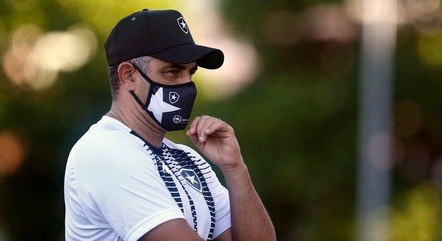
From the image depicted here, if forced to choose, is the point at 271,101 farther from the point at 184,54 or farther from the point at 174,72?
the point at 184,54

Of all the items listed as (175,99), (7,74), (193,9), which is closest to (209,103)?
(193,9)

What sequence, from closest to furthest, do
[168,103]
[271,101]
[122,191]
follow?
[122,191], [168,103], [271,101]

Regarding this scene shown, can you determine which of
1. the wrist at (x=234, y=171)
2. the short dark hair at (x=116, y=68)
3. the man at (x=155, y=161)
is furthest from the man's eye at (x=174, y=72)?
the wrist at (x=234, y=171)

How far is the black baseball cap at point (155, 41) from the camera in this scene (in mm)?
4887

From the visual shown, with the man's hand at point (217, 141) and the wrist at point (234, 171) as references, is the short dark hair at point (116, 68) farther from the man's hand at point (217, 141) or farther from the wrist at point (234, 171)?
the wrist at point (234, 171)

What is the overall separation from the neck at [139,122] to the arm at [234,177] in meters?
0.14

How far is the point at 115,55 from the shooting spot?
4.97 meters

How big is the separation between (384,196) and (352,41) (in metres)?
3.04

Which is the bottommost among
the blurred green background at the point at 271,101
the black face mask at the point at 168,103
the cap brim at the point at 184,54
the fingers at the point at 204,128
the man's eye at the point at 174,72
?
the blurred green background at the point at 271,101

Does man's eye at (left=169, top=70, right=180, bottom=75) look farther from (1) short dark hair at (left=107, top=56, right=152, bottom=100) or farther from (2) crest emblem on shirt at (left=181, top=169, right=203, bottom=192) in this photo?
(2) crest emblem on shirt at (left=181, top=169, right=203, bottom=192)

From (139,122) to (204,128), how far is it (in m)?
0.24

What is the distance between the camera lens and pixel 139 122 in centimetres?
496

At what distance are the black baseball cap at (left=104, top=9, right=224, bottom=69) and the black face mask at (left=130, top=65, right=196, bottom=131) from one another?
0.08 m

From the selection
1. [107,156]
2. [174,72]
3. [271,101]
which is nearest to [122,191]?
[107,156]
